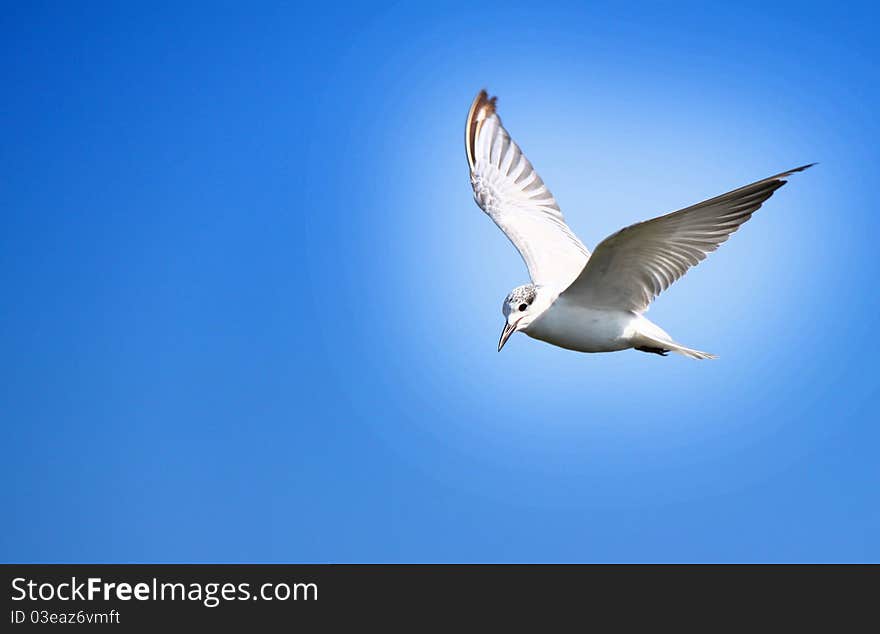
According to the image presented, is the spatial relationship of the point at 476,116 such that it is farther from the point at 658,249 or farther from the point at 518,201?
the point at 658,249

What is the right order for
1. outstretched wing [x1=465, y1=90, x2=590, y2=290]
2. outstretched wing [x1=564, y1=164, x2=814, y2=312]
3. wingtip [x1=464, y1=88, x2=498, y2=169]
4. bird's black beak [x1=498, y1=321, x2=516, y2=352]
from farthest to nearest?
1. wingtip [x1=464, y1=88, x2=498, y2=169]
2. outstretched wing [x1=465, y1=90, x2=590, y2=290]
3. bird's black beak [x1=498, y1=321, x2=516, y2=352]
4. outstretched wing [x1=564, y1=164, x2=814, y2=312]

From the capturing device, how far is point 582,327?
6.88 m

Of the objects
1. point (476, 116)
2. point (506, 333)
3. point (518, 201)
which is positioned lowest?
point (506, 333)

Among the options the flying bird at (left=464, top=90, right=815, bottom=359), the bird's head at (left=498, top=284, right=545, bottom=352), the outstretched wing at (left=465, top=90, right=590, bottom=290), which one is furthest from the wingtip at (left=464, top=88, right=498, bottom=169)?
the bird's head at (left=498, top=284, right=545, bottom=352)

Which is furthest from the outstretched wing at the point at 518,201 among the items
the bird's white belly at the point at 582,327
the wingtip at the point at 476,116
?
the bird's white belly at the point at 582,327

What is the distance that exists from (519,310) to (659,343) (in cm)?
110

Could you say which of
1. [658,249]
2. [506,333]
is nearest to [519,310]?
[506,333]

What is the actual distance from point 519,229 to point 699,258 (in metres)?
2.39

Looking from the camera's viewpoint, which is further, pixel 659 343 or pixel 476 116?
pixel 476 116

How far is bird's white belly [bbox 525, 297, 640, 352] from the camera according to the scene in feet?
22.4

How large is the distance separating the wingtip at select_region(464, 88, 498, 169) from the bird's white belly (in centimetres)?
305

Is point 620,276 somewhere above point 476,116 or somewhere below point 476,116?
below

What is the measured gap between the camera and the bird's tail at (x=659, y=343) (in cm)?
696

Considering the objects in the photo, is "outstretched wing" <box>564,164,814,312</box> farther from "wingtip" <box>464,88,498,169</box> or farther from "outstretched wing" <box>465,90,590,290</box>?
"wingtip" <box>464,88,498,169</box>
